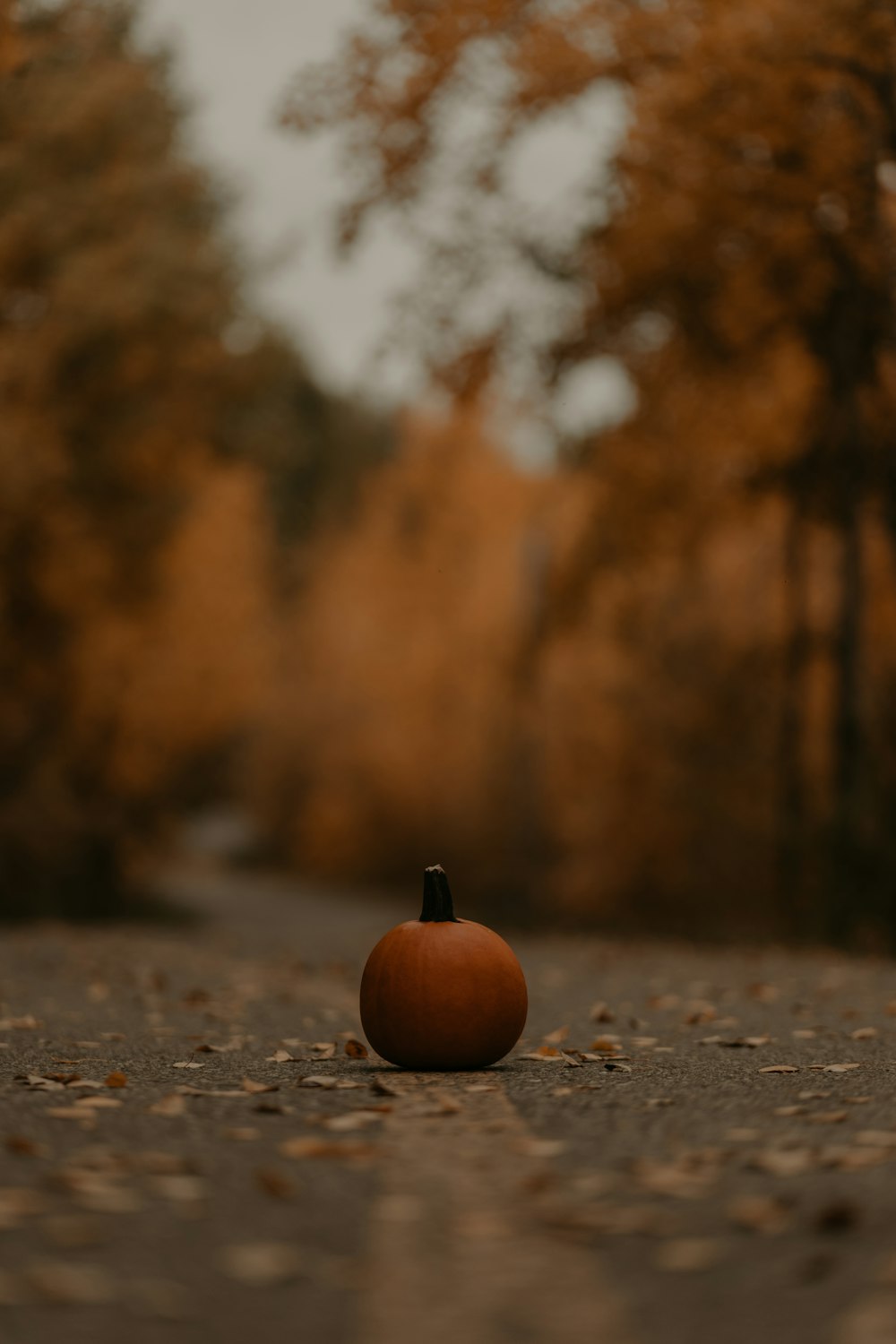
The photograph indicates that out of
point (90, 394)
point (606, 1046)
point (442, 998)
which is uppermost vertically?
point (90, 394)

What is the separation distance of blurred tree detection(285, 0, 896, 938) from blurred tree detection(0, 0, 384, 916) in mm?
3540

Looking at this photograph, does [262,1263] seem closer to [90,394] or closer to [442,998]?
[442,998]

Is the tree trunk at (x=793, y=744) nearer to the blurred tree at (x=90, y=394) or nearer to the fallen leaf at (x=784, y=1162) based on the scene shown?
the blurred tree at (x=90, y=394)

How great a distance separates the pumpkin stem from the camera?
685 cm

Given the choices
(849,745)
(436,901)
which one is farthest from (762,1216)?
(849,745)

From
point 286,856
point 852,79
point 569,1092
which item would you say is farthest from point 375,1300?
point 286,856

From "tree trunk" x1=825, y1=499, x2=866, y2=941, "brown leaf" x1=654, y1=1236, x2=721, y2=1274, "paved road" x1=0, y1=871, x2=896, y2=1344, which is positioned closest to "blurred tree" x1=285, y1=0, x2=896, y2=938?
"tree trunk" x1=825, y1=499, x2=866, y2=941

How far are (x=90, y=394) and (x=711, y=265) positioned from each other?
7.87 meters

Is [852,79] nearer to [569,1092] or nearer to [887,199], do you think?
[887,199]

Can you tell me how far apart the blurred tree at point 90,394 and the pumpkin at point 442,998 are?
10.2m

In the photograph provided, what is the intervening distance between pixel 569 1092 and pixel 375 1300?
2.50 metres

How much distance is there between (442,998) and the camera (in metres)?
6.50

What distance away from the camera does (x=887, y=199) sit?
47.3ft

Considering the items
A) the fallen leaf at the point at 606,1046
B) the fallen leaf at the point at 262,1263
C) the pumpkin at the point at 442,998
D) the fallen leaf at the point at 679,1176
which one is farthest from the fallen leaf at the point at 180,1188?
the fallen leaf at the point at 606,1046
